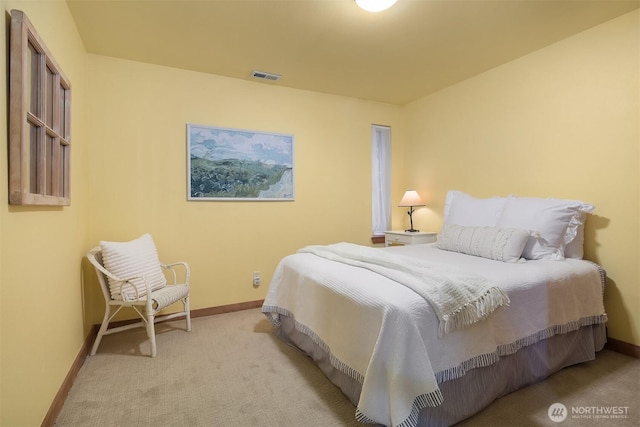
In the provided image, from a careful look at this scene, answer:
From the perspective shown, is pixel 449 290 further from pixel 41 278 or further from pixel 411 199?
pixel 411 199

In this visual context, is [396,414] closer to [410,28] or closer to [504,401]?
[504,401]

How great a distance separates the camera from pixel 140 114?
3004 millimetres

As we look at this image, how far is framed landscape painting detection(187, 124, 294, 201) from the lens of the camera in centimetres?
321

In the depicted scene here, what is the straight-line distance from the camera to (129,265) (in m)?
2.51

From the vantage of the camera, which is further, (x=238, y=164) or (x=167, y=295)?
(x=238, y=164)

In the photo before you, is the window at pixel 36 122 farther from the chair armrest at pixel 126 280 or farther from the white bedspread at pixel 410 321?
the white bedspread at pixel 410 321

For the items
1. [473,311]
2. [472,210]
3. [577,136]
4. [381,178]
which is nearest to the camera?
[473,311]

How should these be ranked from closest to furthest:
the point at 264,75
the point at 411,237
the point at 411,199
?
the point at 264,75 → the point at 411,237 → the point at 411,199

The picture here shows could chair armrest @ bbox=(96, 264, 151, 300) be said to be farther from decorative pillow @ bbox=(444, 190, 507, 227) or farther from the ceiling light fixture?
decorative pillow @ bbox=(444, 190, 507, 227)

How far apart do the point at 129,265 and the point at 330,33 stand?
2.42 metres

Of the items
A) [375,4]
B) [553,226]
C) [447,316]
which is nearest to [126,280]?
[447,316]

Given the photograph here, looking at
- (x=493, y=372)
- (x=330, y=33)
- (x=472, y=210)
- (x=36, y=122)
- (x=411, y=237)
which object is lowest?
(x=493, y=372)

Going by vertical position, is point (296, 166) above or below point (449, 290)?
above

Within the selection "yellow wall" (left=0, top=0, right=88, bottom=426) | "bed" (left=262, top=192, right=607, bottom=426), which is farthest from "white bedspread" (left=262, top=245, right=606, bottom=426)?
"yellow wall" (left=0, top=0, right=88, bottom=426)
